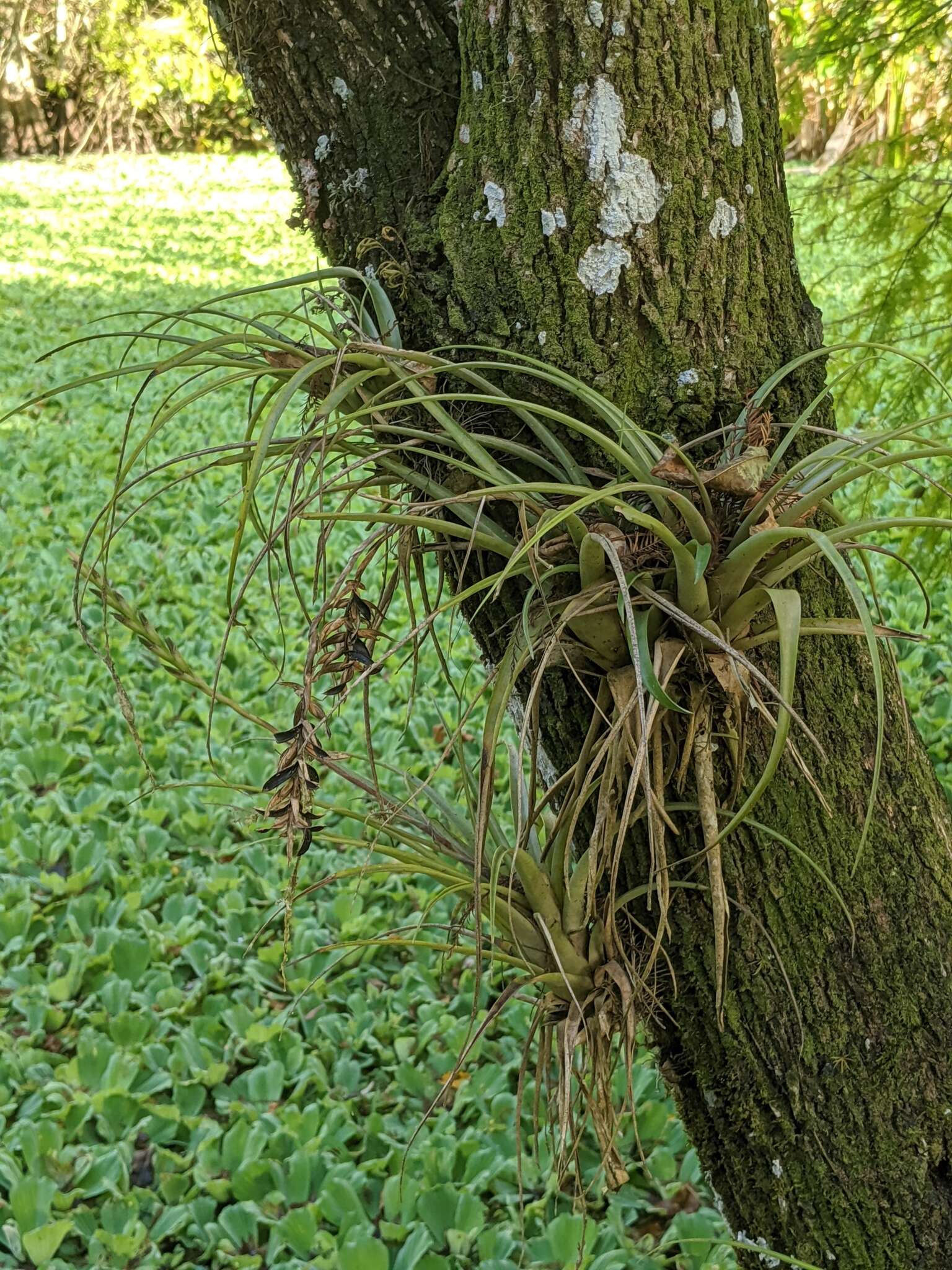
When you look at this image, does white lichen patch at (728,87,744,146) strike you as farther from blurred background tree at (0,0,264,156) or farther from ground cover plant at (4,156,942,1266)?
blurred background tree at (0,0,264,156)

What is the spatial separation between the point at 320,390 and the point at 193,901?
1735 millimetres

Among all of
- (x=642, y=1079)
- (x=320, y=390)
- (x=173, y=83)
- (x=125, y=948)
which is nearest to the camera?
(x=320, y=390)

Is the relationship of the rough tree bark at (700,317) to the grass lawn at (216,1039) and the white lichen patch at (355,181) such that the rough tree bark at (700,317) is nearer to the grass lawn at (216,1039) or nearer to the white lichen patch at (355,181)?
the white lichen patch at (355,181)

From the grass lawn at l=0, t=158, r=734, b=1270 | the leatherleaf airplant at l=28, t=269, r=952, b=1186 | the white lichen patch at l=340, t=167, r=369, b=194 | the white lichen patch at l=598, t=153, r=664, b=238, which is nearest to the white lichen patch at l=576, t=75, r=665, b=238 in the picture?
the white lichen patch at l=598, t=153, r=664, b=238

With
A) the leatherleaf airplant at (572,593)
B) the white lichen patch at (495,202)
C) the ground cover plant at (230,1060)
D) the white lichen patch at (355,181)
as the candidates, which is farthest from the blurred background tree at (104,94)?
the leatherleaf airplant at (572,593)

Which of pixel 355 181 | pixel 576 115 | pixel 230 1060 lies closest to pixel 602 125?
pixel 576 115

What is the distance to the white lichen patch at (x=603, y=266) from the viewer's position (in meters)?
0.96

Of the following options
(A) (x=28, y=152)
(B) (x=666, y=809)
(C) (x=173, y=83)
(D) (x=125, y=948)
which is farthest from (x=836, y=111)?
(A) (x=28, y=152)

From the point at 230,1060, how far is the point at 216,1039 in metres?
0.07

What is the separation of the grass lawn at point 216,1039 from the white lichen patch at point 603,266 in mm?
430

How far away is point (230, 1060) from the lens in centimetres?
206

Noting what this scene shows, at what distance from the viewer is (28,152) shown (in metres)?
16.0

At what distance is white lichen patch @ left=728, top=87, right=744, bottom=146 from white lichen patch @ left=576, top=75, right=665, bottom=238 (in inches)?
3.3

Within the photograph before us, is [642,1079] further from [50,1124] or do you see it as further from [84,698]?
[84,698]
